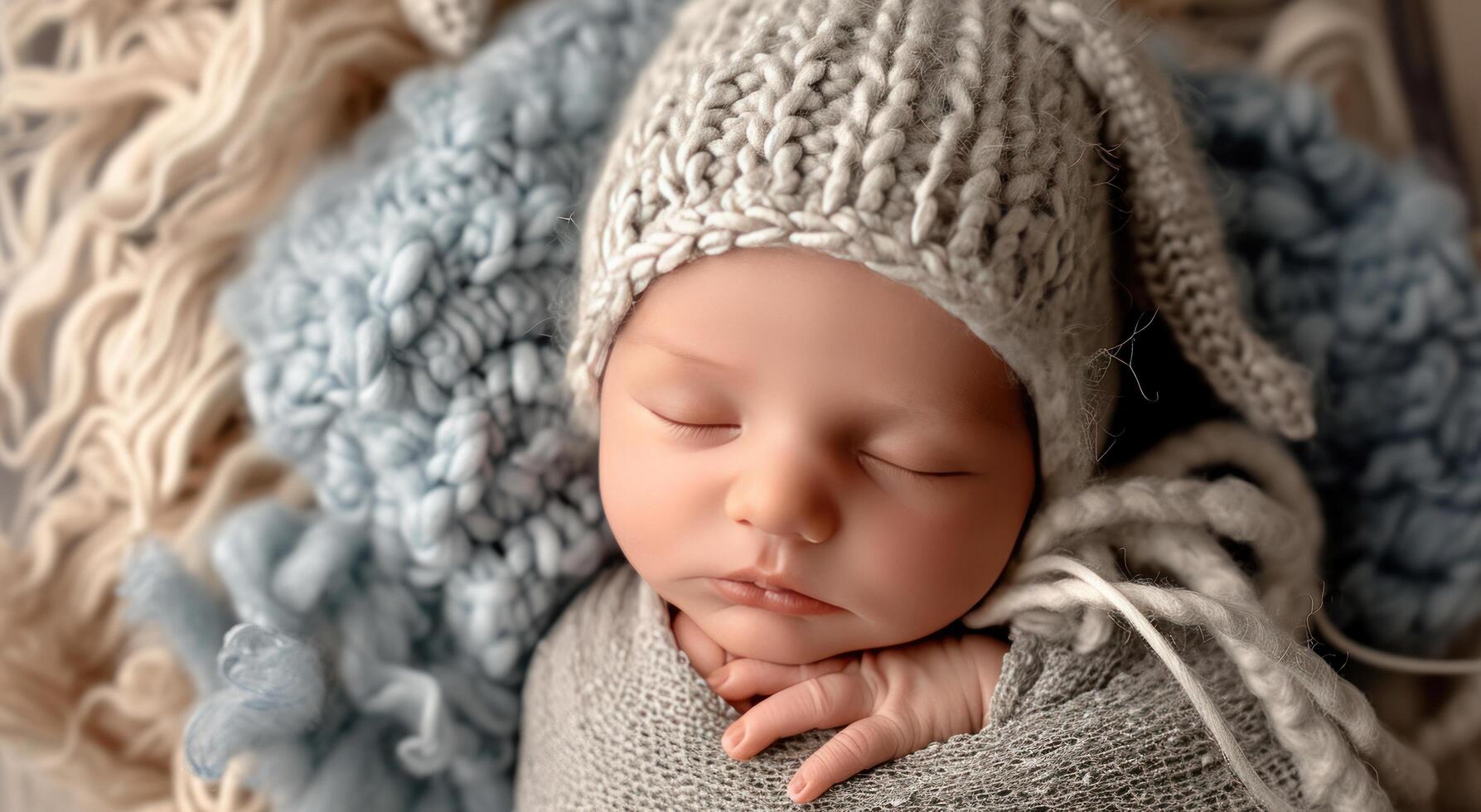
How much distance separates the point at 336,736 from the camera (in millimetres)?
1101

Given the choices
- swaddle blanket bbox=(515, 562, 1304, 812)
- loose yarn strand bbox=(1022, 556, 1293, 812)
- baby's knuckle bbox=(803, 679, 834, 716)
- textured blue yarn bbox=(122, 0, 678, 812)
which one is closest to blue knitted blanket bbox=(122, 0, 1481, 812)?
textured blue yarn bbox=(122, 0, 678, 812)

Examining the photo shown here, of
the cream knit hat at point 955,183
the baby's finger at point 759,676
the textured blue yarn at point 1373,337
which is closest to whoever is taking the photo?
the cream knit hat at point 955,183

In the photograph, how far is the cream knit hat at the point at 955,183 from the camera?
2.84 feet

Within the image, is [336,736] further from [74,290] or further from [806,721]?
[74,290]

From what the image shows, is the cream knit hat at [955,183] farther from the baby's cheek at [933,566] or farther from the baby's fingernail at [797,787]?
the baby's fingernail at [797,787]

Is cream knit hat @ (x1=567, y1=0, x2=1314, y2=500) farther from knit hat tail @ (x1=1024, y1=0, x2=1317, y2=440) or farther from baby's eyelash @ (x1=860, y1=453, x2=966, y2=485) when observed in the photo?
baby's eyelash @ (x1=860, y1=453, x2=966, y2=485)

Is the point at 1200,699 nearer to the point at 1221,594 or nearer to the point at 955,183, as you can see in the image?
the point at 1221,594

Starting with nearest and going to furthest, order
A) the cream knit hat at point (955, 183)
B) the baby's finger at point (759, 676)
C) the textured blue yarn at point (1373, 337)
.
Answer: the cream knit hat at point (955, 183), the baby's finger at point (759, 676), the textured blue yarn at point (1373, 337)

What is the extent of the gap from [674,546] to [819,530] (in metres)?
0.13

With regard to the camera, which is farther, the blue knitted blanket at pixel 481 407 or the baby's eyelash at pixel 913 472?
the blue knitted blanket at pixel 481 407

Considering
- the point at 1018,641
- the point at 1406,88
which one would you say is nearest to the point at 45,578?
the point at 1018,641

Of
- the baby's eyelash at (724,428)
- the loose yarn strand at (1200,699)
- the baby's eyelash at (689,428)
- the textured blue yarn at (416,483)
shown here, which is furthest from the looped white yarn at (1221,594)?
the textured blue yarn at (416,483)

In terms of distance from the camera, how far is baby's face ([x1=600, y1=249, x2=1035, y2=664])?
877 mm

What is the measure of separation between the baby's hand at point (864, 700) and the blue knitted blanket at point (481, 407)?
235mm
